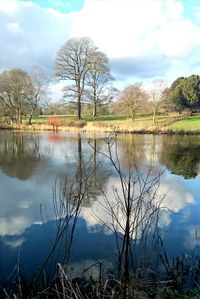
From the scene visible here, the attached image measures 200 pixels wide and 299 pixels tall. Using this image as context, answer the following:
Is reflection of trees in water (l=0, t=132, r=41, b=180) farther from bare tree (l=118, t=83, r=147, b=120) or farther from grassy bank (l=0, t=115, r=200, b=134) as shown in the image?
bare tree (l=118, t=83, r=147, b=120)

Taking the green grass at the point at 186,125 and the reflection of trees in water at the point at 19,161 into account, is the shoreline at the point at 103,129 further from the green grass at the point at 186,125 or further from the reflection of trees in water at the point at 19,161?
the reflection of trees in water at the point at 19,161

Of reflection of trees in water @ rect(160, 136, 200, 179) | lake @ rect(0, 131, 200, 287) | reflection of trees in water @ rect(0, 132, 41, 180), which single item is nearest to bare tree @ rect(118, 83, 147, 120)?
reflection of trees in water @ rect(160, 136, 200, 179)

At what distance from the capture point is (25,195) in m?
10.5

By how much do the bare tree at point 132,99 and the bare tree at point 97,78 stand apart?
10.2ft

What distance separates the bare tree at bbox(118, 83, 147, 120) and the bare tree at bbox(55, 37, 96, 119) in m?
5.06

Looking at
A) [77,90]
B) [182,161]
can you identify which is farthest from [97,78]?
[182,161]

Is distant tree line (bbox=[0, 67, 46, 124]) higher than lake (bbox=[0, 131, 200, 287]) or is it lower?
higher

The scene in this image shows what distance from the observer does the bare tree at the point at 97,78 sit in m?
44.3

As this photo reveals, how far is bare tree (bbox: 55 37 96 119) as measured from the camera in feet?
146

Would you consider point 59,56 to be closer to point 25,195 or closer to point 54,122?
point 54,122

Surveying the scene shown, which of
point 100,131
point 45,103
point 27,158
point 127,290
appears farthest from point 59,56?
point 127,290

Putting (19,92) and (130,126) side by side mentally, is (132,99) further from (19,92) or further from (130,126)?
(19,92)

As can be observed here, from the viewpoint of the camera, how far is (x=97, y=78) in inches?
1805

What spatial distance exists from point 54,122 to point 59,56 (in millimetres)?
8273
